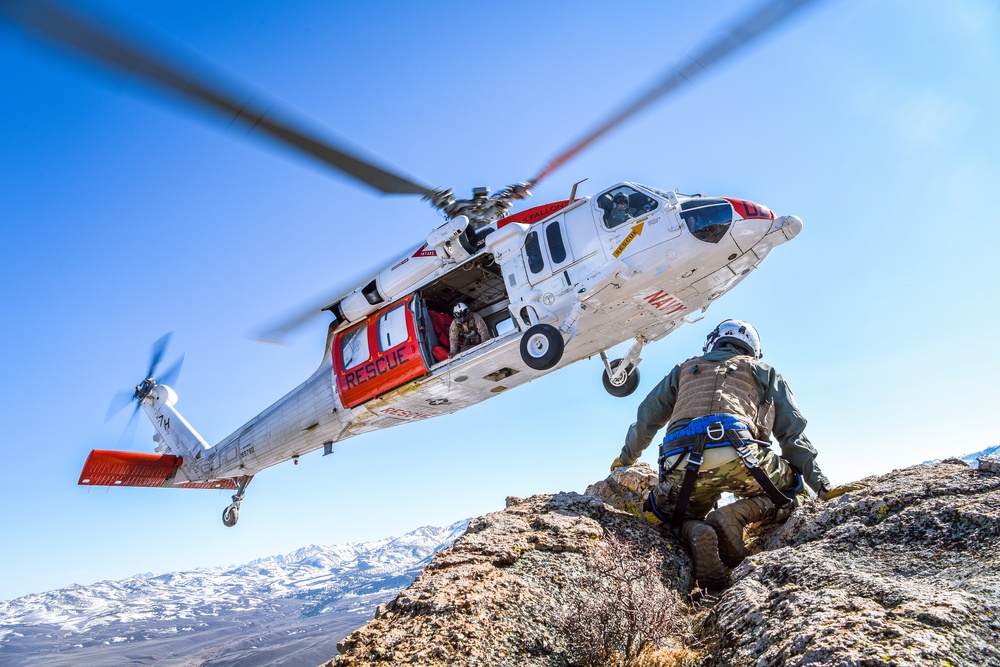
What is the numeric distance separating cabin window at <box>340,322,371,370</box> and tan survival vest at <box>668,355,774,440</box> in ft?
27.9

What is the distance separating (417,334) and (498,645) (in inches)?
357

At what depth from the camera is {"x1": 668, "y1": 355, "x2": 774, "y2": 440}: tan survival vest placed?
4910mm

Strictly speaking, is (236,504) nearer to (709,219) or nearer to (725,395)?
(709,219)

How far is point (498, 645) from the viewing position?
2.97 m

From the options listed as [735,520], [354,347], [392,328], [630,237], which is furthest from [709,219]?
[354,347]

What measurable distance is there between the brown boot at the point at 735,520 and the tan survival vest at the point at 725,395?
58cm

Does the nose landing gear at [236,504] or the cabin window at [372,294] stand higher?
the cabin window at [372,294]

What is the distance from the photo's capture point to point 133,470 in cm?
1559

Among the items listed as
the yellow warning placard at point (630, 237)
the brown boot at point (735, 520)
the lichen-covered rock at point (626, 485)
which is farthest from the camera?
→ the yellow warning placard at point (630, 237)

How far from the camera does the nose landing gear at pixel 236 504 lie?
15898 millimetres

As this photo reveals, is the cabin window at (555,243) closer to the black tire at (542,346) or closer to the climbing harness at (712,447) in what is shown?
the black tire at (542,346)

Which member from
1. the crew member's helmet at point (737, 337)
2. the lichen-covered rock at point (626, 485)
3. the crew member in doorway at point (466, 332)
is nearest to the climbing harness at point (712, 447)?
the crew member's helmet at point (737, 337)

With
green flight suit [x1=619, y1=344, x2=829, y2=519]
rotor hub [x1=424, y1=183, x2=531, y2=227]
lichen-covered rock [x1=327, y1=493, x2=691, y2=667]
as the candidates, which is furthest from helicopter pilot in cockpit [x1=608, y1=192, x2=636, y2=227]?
lichen-covered rock [x1=327, y1=493, x2=691, y2=667]

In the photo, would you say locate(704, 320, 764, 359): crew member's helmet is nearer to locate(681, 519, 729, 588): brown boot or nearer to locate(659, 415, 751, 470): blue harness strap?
locate(659, 415, 751, 470): blue harness strap
